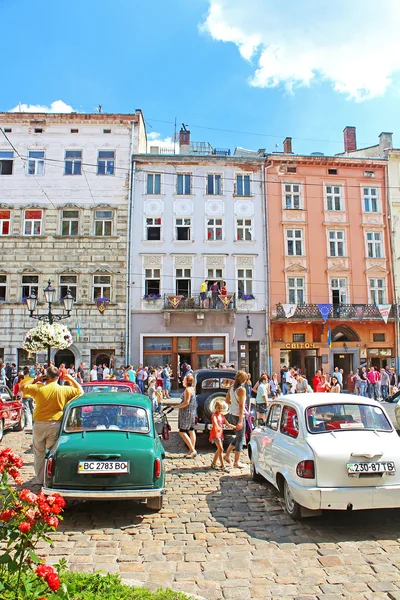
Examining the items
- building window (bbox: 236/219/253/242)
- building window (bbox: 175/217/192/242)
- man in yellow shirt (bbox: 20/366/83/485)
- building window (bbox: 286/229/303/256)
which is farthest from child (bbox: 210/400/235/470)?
building window (bbox: 286/229/303/256)

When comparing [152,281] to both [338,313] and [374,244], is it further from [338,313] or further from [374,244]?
[374,244]

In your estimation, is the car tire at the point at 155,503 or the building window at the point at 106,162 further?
the building window at the point at 106,162

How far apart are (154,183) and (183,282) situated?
6.85 metres

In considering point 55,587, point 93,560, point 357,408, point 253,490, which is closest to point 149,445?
point 93,560

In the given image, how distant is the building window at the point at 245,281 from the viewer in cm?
3134

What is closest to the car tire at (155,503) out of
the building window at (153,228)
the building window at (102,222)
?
the building window at (153,228)

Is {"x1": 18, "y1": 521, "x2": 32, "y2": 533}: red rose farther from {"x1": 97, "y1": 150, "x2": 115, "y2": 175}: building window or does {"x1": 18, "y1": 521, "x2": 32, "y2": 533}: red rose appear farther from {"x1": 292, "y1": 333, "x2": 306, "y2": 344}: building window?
{"x1": 97, "y1": 150, "x2": 115, "y2": 175}: building window

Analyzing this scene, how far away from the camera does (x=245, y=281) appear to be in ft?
103

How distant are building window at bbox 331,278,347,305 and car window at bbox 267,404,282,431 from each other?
24820 millimetres

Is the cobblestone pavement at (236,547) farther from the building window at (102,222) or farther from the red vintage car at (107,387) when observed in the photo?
the building window at (102,222)

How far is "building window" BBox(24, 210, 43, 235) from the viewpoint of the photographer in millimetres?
31094

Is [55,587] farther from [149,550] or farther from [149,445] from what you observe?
[149,445]

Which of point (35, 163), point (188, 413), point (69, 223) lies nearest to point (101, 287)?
point (69, 223)

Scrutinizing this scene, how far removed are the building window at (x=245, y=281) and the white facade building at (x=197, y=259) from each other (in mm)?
65
